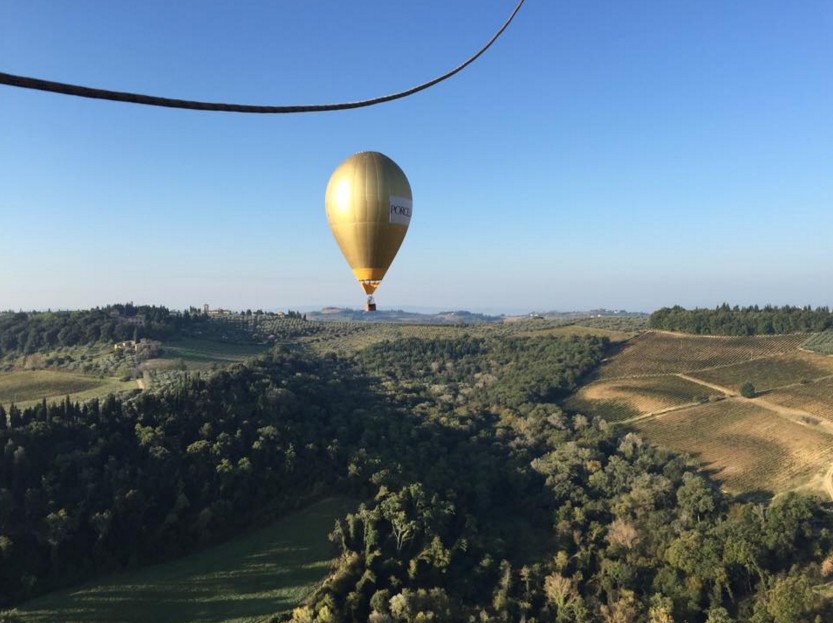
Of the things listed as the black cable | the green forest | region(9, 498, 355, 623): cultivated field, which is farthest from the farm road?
the black cable

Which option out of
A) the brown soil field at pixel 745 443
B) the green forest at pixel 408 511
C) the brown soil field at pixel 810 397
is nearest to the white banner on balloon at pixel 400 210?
the green forest at pixel 408 511

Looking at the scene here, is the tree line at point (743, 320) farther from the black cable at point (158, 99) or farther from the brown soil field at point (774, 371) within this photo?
the black cable at point (158, 99)

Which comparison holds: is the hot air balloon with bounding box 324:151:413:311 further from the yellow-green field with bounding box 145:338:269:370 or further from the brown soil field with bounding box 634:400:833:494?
the yellow-green field with bounding box 145:338:269:370

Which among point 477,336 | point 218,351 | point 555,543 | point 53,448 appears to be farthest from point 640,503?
point 477,336

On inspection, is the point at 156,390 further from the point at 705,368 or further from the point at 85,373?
the point at 705,368

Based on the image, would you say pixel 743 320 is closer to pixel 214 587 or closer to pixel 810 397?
pixel 810 397

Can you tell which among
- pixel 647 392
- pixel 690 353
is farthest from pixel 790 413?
pixel 690 353
